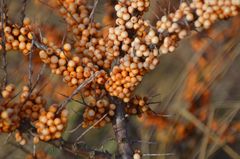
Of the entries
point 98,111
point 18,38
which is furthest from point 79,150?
point 18,38

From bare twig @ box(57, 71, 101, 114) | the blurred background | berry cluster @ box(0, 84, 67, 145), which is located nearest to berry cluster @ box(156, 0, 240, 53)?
bare twig @ box(57, 71, 101, 114)

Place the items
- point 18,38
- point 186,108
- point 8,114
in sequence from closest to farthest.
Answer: point 8,114 → point 18,38 → point 186,108

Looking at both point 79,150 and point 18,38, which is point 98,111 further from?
point 18,38

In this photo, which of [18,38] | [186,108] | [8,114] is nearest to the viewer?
[8,114]

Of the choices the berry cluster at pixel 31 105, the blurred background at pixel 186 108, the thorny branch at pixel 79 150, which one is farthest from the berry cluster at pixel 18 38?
the blurred background at pixel 186 108

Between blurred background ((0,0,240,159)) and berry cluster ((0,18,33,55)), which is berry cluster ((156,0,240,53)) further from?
blurred background ((0,0,240,159))

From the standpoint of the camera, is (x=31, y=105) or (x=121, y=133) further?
(x=121, y=133)

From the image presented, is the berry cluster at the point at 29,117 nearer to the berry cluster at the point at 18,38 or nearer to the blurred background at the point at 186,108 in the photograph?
the berry cluster at the point at 18,38

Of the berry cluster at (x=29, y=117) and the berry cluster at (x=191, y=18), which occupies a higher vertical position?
the berry cluster at (x=191, y=18)

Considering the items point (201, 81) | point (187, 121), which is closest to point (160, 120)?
point (187, 121)
